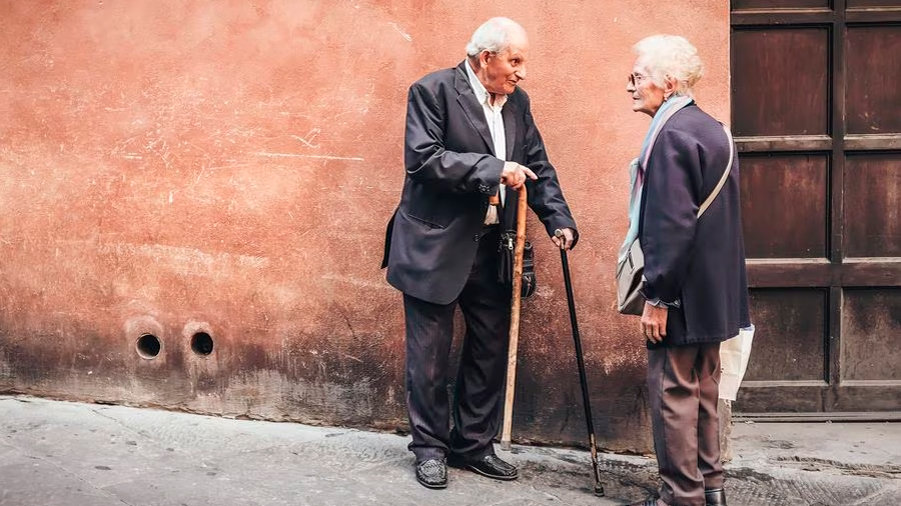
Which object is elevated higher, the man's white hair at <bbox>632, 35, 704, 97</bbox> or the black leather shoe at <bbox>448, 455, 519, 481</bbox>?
the man's white hair at <bbox>632, 35, 704, 97</bbox>

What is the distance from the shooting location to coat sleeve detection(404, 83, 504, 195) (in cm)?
418

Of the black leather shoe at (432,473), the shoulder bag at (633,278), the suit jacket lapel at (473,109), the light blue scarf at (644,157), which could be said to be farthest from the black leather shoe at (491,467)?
the suit jacket lapel at (473,109)

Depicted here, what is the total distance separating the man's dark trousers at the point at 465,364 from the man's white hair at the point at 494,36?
702 millimetres

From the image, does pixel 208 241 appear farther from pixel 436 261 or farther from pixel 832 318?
pixel 832 318

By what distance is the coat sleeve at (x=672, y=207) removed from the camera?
3834mm

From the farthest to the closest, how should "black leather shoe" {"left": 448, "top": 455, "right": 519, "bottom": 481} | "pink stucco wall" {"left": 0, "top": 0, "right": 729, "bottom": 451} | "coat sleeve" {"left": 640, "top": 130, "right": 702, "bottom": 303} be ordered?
"pink stucco wall" {"left": 0, "top": 0, "right": 729, "bottom": 451}
"black leather shoe" {"left": 448, "top": 455, "right": 519, "bottom": 481}
"coat sleeve" {"left": 640, "top": 130, "right": 702, "bottom": 303}

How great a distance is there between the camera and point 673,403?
4.03m

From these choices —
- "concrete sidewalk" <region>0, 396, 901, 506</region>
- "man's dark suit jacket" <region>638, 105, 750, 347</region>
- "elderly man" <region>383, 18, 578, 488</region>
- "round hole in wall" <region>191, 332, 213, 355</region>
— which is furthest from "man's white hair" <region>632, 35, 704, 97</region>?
"round hole in wall" <region>191, 332, 213, 355</region>

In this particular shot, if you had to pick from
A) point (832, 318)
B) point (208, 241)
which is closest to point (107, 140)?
point (208, 241)

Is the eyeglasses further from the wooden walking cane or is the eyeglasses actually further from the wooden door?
the wooden door

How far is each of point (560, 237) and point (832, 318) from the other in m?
1.55

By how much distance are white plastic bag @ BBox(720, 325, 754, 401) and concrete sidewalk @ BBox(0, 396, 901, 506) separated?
0.51m

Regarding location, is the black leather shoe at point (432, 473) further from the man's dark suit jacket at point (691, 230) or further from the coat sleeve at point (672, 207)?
the coat sleeve at point (672, 207)

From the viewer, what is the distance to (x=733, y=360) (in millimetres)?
4215
